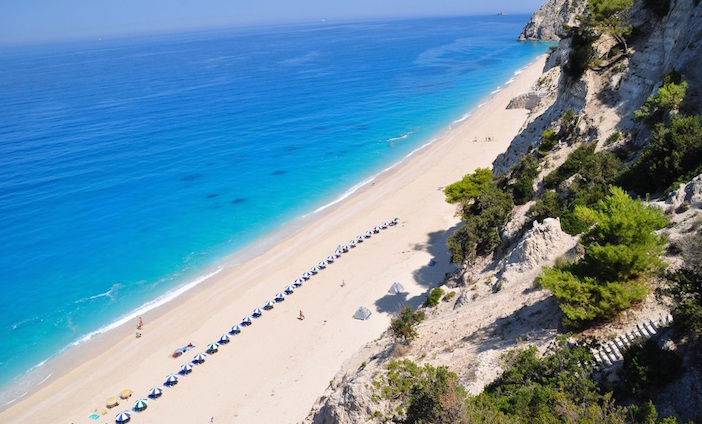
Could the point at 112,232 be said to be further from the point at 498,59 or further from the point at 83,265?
the point at 498,59

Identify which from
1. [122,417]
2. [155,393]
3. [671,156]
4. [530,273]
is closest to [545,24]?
[671,156]

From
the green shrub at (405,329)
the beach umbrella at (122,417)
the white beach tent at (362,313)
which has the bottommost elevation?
the beach umbrella at (122,417)

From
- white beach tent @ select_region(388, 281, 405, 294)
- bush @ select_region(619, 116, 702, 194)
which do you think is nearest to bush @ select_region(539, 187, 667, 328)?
bush @ select_region(619, 116, 702, 194)

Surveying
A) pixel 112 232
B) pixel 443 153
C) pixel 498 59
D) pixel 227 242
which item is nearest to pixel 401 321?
pixel 227 242

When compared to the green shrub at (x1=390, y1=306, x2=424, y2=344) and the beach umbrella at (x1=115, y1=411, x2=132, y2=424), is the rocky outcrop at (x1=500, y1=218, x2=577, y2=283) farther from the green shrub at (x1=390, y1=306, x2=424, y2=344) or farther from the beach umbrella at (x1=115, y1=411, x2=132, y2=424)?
the beach umbrella at (x1=115, y1=411, x2=132, y2=424)

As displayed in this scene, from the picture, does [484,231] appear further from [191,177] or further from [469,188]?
[191,177]

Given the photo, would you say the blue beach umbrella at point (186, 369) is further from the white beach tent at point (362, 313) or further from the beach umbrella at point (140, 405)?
the white beach tent at point (362, 313)

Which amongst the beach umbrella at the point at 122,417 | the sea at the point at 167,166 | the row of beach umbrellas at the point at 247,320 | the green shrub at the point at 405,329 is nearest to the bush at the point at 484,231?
the green shrub at the point at 405,329
